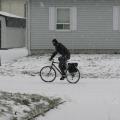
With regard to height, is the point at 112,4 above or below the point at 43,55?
above

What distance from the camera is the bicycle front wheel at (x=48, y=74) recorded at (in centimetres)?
1761

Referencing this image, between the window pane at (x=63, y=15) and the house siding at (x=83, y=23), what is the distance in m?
0.30

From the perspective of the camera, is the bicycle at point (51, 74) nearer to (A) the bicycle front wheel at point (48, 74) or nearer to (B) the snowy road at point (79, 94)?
(A) the bicycle front wheel at point (48, 74)

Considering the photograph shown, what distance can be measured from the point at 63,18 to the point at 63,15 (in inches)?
6.8

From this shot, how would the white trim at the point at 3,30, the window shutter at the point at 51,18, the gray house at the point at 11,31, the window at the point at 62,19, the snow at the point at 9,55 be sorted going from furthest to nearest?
the gray house at the point at 11,31 < the white trim at the point at 3,30 < the window at the point at 62,19 < the window shutter at the point at 51,18 < the snow at the point at 9,55

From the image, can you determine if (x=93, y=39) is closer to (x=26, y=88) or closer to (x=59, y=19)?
(x=59, y=19)

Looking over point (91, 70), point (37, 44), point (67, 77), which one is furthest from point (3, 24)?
point (67, 77)

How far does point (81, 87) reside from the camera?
52.7ft

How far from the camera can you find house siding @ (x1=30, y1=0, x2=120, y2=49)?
2892 centimetres

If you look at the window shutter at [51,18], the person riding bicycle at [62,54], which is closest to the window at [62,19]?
the window shutter at [51,18]

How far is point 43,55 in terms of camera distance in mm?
28094

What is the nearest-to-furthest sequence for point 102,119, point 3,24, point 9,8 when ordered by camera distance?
point 102,119
point 3,24
point 9,8

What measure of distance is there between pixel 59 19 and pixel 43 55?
252cm

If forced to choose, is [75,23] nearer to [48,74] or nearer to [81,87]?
[48,74]
